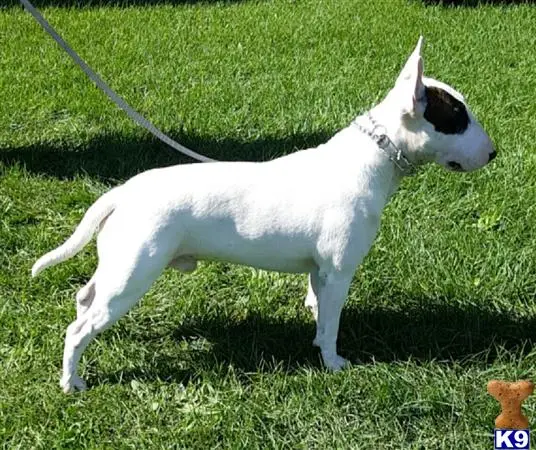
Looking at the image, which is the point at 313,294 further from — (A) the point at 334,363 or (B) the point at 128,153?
(B) the point at 128,153

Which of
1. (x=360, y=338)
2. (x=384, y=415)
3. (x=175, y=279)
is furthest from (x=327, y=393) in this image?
(x=175, y=279)

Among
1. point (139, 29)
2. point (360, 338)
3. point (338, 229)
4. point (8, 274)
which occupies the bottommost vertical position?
point (139, 29)

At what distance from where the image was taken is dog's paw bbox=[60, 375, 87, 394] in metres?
3.37

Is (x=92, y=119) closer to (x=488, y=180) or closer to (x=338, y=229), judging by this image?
(x=488, y=180)

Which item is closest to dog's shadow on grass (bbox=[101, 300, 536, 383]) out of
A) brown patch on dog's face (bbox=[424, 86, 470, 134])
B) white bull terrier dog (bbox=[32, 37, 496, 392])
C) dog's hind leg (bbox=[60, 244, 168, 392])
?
dog's hind leg (bbox=[60, 244, 168, 392])

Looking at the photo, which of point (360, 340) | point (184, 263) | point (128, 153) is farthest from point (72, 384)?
point (128, 153)

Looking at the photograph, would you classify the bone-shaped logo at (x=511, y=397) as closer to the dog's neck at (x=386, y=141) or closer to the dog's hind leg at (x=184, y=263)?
the dog's neck at (x=386, y=141)

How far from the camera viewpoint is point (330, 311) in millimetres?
3396

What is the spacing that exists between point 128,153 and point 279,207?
2.54 meters

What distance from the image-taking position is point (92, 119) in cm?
615

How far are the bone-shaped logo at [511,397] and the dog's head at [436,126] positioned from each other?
1.05 metres

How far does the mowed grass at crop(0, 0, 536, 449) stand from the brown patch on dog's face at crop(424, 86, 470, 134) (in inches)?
34.9

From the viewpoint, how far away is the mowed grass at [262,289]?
320 centimetres

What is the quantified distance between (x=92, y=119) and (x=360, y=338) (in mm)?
3114
